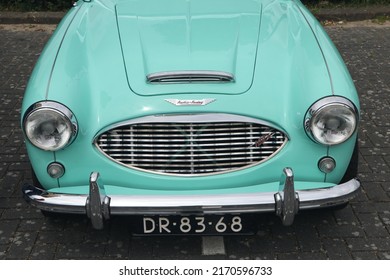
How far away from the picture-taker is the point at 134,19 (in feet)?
11.3

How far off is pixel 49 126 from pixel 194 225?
2.88ft

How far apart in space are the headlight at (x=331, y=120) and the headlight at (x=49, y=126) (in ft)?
3.89

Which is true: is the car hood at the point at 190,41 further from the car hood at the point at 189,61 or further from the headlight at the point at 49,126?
the headlight at the point at 49,126

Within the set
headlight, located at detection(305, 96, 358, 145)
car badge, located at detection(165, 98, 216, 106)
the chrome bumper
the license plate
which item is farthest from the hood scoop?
the license plate

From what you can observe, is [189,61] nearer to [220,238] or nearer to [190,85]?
[190,85]

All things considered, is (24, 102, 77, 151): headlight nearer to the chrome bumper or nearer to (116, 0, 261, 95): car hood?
the chrome bumper

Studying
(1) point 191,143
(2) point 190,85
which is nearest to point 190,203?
(1) point 191,143

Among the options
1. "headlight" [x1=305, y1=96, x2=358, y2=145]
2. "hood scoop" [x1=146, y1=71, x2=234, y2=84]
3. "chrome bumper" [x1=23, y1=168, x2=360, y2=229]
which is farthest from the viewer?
"hood scoop" [x1=146, y1=71, x2=234, y2=84]

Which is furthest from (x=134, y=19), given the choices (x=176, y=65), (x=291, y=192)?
(x=291, y=192)

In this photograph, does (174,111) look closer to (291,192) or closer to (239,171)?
(239,171)

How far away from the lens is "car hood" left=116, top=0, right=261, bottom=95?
2.80 meters

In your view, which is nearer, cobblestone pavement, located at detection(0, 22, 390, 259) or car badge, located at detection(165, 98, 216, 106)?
car badge, located at detection(165, 98, 216, 106)

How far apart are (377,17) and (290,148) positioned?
6011mm

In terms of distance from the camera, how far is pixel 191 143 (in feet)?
8.71
